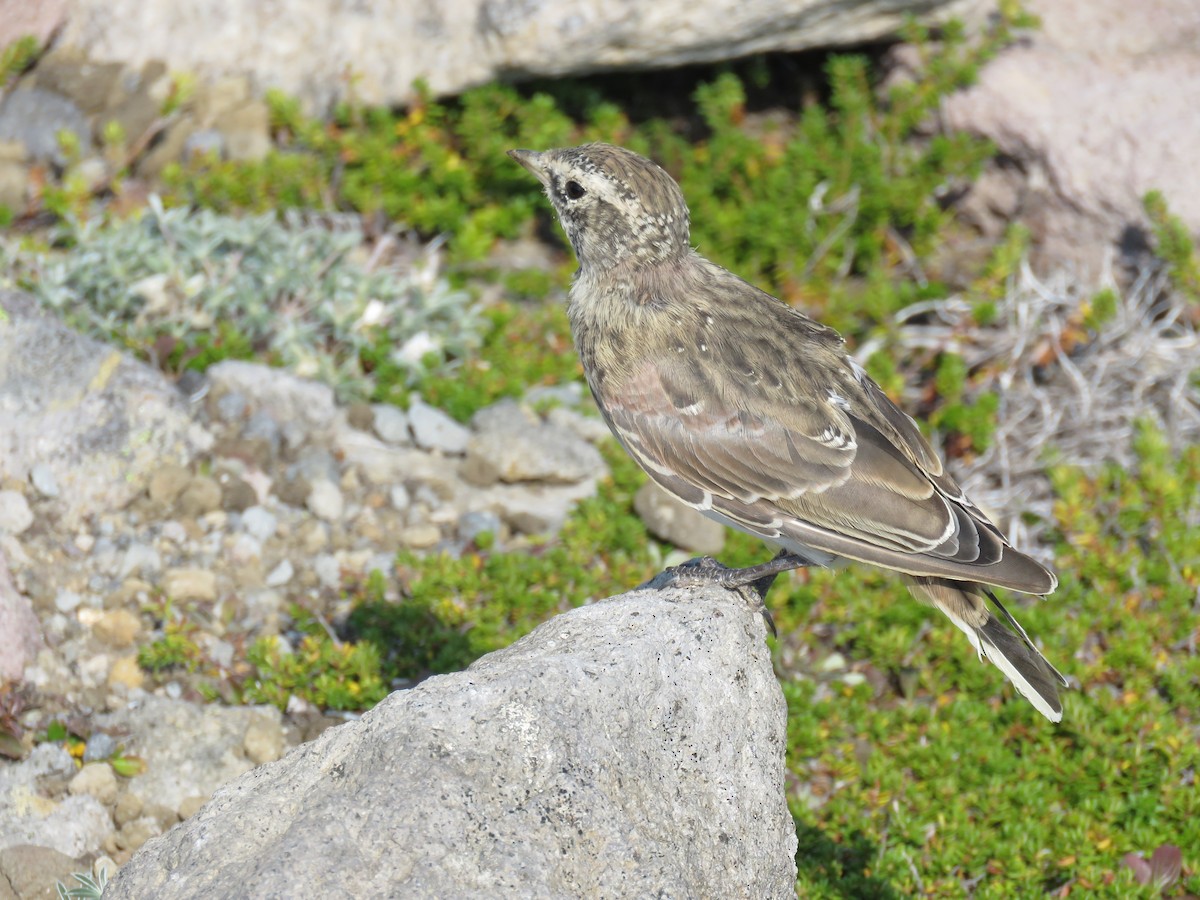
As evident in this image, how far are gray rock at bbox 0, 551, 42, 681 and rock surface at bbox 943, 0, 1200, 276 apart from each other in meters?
7.55

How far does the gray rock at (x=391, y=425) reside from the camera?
8.34 metres

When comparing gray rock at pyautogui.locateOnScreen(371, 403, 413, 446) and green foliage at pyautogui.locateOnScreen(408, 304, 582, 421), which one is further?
green foliage at pyautogui.locateOnScreen(408, 304, 582, 421)

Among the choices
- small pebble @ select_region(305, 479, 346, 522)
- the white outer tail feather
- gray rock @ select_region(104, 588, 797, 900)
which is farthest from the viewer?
small pebble @ select_region(305, 479, 346, 522)

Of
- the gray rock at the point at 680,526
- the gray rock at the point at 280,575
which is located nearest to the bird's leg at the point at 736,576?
the gray rock at the point at 680,526

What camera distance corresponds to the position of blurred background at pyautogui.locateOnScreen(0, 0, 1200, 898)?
21.5 ft

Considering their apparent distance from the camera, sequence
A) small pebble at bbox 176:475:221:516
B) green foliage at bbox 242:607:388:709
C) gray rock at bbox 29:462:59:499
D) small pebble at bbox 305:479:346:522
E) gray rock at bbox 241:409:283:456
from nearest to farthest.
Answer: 1. green foliage at bbox 242:607:388:709
2. gray rock at bbox 29:462:59:499
3. small pebble at bbox 176:475:221:516
4. small pebble at bbox 305:479:346:522
5. gray rock at bbox 241:409:283:456

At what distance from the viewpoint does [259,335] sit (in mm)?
8617

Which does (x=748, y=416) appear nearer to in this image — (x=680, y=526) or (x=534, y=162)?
(x=534, y=162)

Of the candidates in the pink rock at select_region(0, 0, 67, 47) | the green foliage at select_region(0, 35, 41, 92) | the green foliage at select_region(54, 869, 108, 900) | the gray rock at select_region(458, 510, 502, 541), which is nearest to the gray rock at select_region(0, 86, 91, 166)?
the green foliage at select_region(0, 35, 41, 92)

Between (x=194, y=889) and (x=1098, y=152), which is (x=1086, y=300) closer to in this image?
(x=1098, y=152)

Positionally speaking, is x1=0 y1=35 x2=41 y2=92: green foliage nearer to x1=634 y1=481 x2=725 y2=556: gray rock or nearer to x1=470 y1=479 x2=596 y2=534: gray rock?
x1=470 y1=479 x2=596 y2=534: gray rock

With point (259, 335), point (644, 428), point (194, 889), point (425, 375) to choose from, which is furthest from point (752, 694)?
point (259, 335)

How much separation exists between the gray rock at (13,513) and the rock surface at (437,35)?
4.60 m

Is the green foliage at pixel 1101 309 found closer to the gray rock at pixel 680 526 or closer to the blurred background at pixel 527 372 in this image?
the blurred background at pixel 527 372
